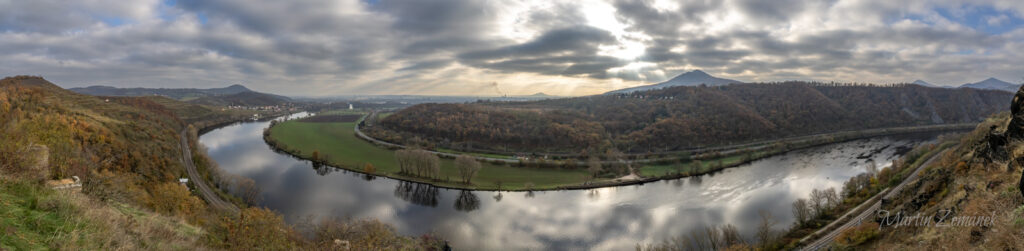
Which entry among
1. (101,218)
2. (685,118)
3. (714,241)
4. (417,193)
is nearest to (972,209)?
(714,241)

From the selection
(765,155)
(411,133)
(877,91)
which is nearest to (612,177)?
(765,155)

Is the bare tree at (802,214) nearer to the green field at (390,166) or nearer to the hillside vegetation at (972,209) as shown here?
the hillside vegetation at (972,209)

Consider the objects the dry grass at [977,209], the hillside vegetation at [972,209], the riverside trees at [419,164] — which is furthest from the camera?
the riverside trees at [419,164]

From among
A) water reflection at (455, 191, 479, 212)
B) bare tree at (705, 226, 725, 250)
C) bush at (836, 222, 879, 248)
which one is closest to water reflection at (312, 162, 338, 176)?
water reflection at (455, 191, 479, 212)

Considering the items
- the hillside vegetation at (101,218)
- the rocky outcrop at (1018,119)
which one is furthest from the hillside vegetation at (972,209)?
the hillside vegetation at (101,218)

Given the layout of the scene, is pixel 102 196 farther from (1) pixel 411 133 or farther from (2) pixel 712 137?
(2) pixel 712 137

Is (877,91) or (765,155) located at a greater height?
(877,91)
